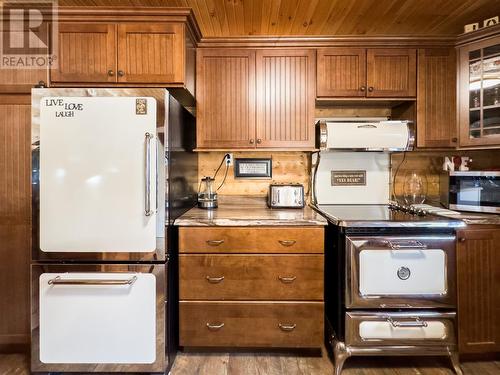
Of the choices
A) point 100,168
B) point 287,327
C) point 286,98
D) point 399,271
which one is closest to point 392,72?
point 286,98

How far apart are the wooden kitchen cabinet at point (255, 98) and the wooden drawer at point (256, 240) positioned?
69cm

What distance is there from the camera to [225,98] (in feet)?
6.81

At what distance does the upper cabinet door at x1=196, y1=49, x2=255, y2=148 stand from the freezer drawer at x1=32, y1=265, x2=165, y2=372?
102cm

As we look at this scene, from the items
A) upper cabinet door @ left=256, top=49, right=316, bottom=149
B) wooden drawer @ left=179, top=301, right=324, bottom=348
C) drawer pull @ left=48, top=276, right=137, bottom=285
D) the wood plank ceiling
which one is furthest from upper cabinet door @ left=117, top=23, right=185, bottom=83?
wooden drawer @ left=179, top=301, right=324, bottom=348

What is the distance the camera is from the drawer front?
162 cm

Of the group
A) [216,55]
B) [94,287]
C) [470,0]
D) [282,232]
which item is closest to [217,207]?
[282,232]

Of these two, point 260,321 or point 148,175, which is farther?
point 260,321

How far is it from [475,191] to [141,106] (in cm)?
215

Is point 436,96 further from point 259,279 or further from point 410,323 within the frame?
point 259,279

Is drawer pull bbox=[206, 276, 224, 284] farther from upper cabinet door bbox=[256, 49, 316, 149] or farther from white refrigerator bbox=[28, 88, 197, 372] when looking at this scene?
upper cabinet door bbox=[256, 49, 316, 149]

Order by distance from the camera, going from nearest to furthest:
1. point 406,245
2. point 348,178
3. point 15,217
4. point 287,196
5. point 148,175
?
point 148,175
point 406,245
point 15,217
point 287,196
point 348,178

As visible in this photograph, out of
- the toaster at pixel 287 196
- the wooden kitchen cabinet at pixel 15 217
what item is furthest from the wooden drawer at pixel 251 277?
the wooden kitchen cabinet at pixel 15 217

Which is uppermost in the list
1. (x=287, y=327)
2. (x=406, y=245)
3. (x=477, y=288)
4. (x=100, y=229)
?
(x=100, y=229)

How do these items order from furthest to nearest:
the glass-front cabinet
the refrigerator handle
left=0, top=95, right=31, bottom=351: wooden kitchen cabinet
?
the glass-front cabinet, left=0, top=95, right=31, bottom=351: wooden kitchen cabinet, the refrigerator handle
